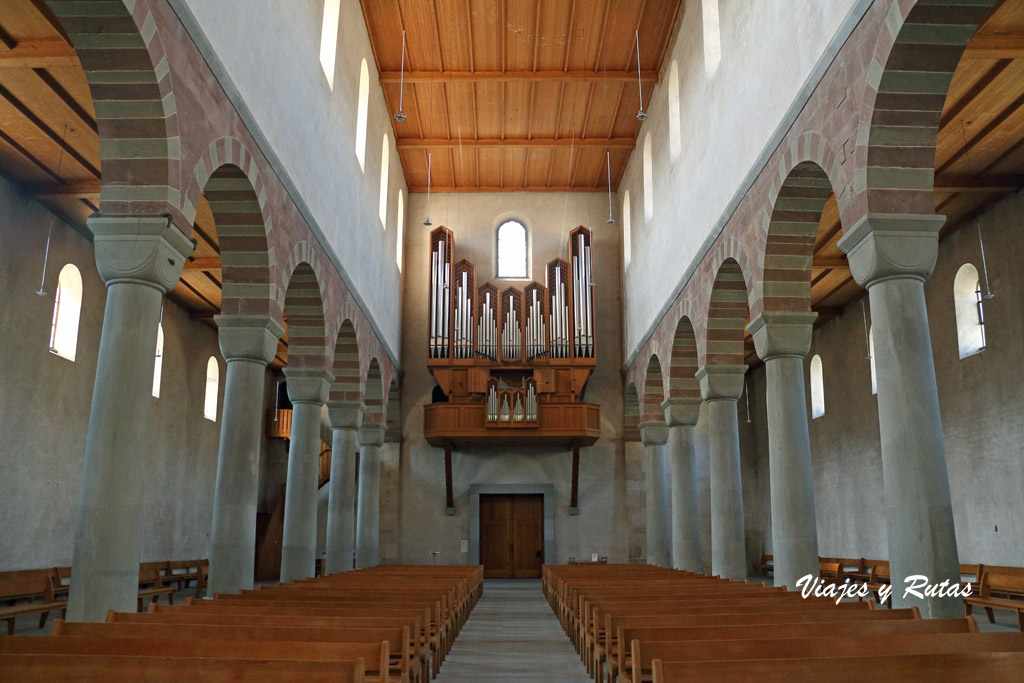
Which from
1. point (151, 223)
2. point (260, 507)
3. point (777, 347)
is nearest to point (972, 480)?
point (777, 347)

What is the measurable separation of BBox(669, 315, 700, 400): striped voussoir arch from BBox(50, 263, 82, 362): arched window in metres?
11.2

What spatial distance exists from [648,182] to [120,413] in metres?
15.0

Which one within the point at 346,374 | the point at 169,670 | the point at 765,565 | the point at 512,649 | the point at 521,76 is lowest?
the point at 512,649

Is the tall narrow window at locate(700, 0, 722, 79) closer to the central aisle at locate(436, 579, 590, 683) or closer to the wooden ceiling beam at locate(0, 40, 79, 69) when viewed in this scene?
the central aisle at locate(436, 579, 590, 683)

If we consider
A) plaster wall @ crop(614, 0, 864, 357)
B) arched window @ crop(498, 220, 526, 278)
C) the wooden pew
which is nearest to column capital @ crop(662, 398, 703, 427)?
plaster wall @ crop(614, 0, 864, 357)

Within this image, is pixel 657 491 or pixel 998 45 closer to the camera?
pixel 998 45

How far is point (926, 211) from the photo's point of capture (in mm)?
7523

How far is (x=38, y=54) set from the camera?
9.98 m

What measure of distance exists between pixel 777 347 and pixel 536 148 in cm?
1369

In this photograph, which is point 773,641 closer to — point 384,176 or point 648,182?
point 648,182

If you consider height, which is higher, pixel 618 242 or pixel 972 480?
pixel 618 242

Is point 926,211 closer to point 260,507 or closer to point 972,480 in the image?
point 972,480

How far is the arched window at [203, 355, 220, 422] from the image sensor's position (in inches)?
851

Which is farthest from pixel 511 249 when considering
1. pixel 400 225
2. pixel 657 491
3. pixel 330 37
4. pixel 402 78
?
pixel 330 37
